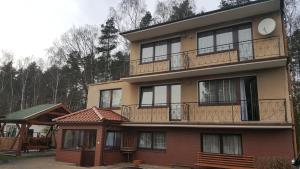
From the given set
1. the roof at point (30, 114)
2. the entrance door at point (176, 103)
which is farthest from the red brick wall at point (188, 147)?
the roof at point (30, 114)

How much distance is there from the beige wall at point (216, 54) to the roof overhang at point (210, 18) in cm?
31

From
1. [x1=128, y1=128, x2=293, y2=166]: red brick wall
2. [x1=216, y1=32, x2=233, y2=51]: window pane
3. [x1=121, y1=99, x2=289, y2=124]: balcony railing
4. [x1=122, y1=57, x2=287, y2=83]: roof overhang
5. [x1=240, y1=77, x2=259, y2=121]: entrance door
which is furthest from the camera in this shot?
[x1=216, y1=32, x2=233, y2=51]: window pane

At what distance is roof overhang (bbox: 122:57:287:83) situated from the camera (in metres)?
13.8

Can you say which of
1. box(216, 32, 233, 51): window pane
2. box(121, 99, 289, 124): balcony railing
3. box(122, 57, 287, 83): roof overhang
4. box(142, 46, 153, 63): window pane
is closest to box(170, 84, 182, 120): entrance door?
box(121, 99, 289, 124): balcony railing

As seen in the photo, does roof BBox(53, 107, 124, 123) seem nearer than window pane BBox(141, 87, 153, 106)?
Yes

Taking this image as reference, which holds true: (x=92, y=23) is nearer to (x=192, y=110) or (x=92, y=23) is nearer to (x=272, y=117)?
(x=192, y=110)

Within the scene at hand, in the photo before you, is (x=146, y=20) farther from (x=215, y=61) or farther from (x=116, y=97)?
(x=215, y=61)

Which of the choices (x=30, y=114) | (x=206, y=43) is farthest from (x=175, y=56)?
(x=30, y=114)

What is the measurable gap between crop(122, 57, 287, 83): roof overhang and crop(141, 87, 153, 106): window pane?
811 mm

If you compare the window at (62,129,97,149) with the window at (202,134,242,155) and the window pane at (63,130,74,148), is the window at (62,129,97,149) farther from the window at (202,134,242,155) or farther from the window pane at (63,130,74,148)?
the window at (202,134,242,155)

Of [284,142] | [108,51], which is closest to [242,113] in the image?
[284,142]

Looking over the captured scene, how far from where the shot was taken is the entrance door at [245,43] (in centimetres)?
1512

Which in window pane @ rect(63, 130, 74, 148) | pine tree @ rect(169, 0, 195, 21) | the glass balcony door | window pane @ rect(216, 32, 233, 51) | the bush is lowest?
the bush

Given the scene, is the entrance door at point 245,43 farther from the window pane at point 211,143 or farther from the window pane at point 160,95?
the window pane at point 160,95
